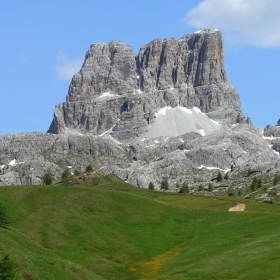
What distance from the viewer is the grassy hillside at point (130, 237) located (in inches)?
2948

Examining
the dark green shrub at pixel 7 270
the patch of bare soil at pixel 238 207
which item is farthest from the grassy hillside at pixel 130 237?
the dark green shrub at pixel 7 270

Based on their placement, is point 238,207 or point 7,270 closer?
point 7,270

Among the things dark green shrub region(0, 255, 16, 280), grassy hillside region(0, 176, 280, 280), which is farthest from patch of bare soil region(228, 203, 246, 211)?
dark green shrub region(0, 255, 16, 280)

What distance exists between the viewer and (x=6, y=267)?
5928cm

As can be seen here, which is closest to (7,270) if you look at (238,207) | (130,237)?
(130,237)

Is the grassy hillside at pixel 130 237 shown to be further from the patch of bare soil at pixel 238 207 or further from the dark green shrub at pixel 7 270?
the dark green shrub at pixel 7 270

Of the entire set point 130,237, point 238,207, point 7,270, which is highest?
point 238,207

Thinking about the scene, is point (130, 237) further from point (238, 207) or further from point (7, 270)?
point (7, 270)

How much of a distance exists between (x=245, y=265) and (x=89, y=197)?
46.4 m

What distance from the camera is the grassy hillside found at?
74875 mm

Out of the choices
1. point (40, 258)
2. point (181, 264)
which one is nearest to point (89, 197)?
point (181, 264)

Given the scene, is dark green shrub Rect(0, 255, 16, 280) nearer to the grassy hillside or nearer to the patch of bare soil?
the grassy hillside

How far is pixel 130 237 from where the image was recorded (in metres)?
101

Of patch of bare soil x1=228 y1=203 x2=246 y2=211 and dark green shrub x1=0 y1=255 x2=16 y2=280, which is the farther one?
patch of bare soil x1=228 y1=203 x2=246 y2=211
